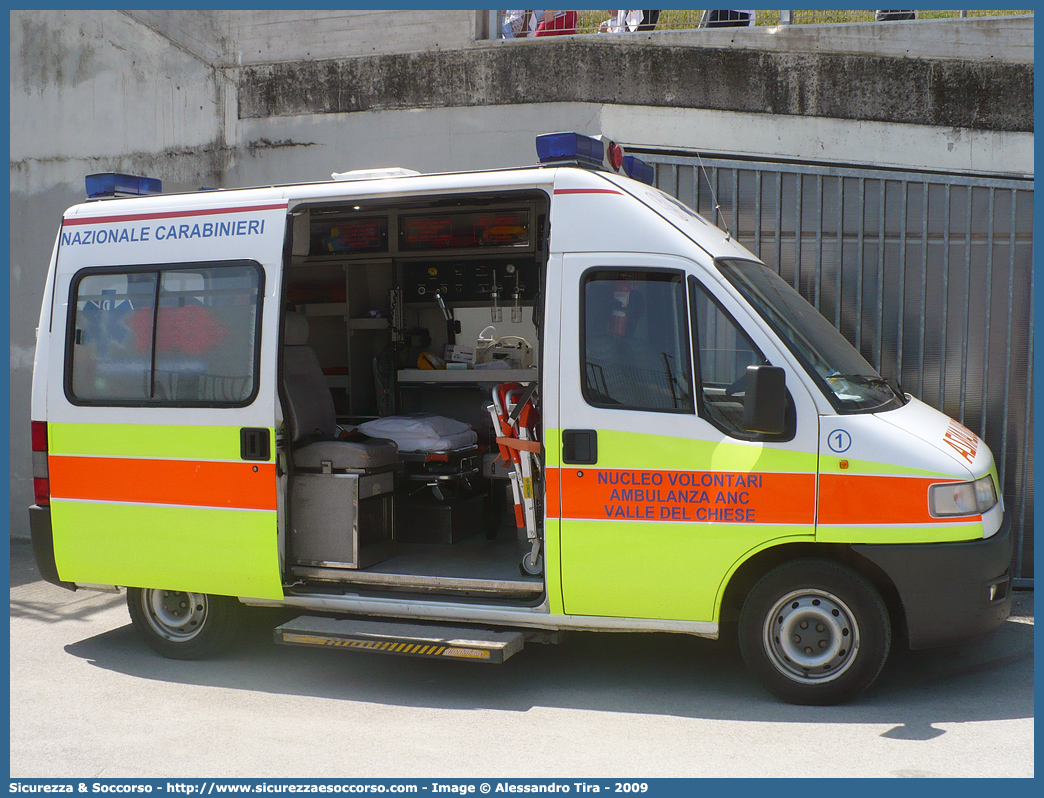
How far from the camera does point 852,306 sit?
7.21 meters

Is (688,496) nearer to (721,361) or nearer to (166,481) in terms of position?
(721,361)

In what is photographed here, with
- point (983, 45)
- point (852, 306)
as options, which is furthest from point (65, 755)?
point (983, 45)

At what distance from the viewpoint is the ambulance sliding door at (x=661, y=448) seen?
4605 millimetres

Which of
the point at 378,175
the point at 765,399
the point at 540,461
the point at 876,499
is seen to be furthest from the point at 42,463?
the point at 876,499

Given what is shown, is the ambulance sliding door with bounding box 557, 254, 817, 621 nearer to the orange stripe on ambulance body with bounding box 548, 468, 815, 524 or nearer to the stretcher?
the orange stripe on ambulance body with bounding box 548, 468, 815, 524

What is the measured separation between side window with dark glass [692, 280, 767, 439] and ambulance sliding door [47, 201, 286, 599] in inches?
90.8

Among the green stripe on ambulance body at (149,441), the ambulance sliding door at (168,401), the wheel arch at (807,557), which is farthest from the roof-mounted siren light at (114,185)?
the wheel arch at (807,557)

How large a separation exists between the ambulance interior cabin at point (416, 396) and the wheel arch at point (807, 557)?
100 centimetres

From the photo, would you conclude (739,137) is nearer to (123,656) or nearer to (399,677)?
(399,677)

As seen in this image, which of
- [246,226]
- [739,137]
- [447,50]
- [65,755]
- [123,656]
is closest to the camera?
[65,755]

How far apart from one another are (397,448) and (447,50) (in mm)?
3804

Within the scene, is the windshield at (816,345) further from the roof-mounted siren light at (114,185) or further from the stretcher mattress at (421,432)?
the roof-mounted siren light at (114,185)

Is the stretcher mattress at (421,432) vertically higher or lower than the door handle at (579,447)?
lower

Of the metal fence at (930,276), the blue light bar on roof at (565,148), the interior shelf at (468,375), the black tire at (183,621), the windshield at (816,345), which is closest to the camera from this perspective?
the windshield at (816,345)
